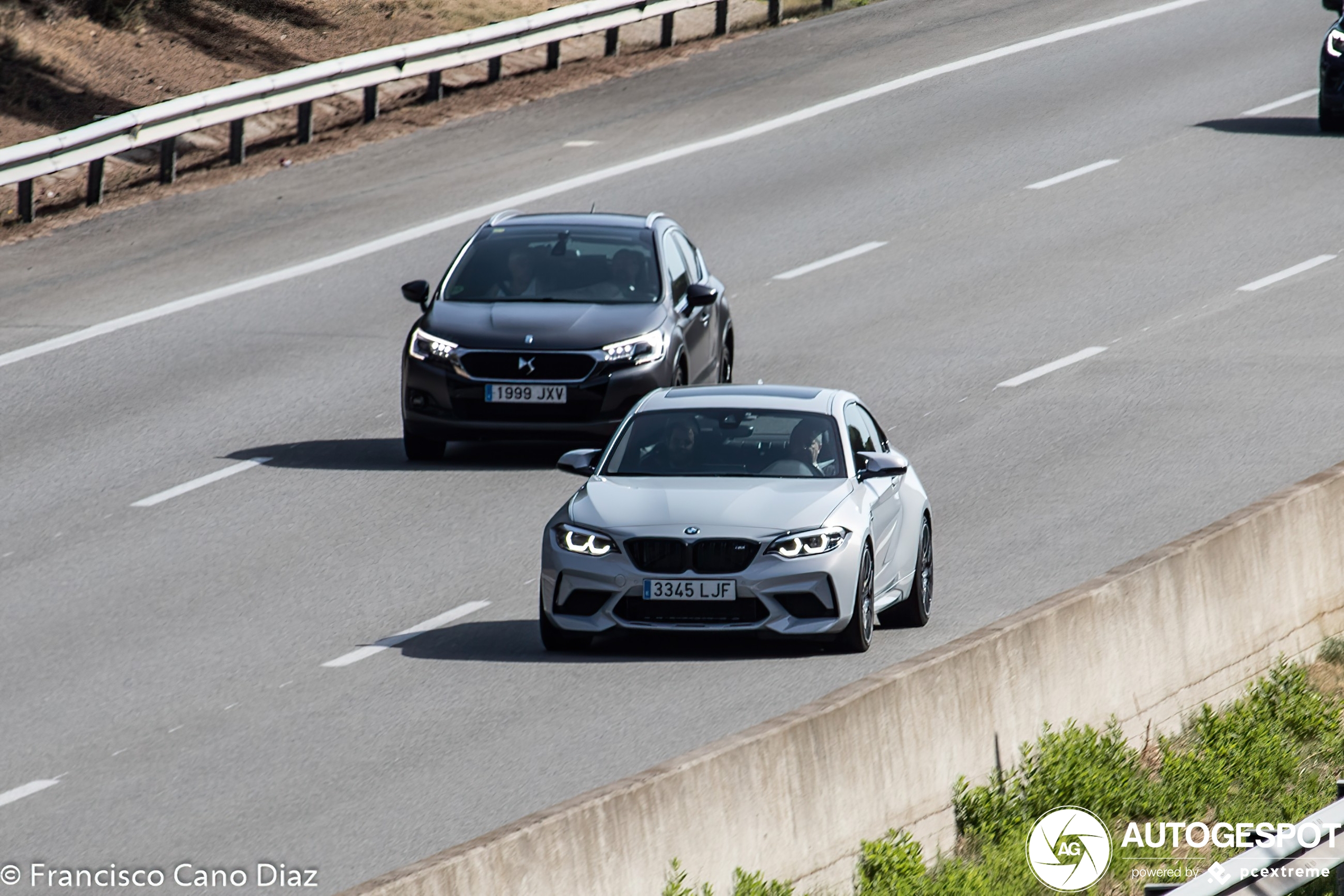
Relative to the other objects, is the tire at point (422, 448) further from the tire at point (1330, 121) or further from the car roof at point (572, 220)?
the tire at point (1330, 121)

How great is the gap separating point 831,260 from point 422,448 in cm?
813

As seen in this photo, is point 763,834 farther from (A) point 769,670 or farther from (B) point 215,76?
(B) point 215,76

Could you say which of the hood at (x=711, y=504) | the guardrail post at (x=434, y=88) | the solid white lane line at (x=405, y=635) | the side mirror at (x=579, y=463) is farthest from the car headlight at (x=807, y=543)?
the guardrail post at (x=434, y=88)

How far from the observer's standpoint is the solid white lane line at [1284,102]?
32.2 meters

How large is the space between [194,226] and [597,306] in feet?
30.7

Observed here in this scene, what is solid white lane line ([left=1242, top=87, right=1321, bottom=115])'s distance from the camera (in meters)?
32.2

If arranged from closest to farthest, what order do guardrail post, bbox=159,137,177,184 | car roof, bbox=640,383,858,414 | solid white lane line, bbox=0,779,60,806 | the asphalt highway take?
solid white lane line, bbox=0,779,60,806
the asphalt highway
car roof, bbox=640,383,858,414
guardrail post, bbox=159,137,177,184

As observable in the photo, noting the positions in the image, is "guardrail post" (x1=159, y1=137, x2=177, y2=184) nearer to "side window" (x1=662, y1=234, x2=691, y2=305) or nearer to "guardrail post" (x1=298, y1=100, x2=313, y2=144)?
"guardrail post" (x1=298, y1=100, x2=313, y2=144)

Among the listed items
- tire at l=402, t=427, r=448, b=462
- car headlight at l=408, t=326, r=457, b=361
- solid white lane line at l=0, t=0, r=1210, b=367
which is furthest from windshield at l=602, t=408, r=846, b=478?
solid white lane line at l=0, t=0, r=1210, b=367

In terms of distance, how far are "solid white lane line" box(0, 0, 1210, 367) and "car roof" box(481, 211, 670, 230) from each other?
5124 millimetres

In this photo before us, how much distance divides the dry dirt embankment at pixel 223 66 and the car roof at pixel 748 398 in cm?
1372

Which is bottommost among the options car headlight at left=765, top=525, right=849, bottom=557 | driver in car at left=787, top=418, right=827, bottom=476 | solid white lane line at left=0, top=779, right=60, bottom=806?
solid white lane line at left=0, top=779, right=60, bottom=806

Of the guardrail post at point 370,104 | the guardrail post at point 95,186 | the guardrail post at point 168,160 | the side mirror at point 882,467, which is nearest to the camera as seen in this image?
the side mirror at point 882,467

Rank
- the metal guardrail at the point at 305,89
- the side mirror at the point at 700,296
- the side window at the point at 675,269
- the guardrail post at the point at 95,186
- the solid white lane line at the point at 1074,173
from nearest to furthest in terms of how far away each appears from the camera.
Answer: the side mirror at the point at 700,296 → the side window at the point at 675,269 → the metal guardrail at the point at 305,89 → the guardrail post at the point at 95,186 → the solid white lane line at the point at 1074,173
